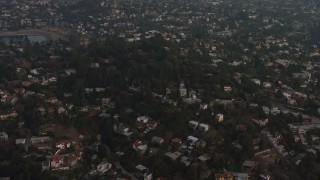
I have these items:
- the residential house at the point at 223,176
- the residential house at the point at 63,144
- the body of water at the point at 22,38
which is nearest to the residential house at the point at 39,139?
the residential house at the point at 63,144

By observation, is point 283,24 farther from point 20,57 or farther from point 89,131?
point 89,131

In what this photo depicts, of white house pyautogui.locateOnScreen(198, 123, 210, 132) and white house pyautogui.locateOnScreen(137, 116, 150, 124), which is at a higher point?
white house pyautogui.locateOnScreen(198, 123, 210, 132)

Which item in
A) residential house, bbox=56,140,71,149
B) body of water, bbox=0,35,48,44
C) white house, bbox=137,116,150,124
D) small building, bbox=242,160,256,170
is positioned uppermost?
white house, bbox=137,116,150,124

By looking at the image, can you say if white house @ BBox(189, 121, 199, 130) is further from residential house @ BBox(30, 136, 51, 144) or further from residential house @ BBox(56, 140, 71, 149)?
residential house @ BBox(30, 136, 51, 144)

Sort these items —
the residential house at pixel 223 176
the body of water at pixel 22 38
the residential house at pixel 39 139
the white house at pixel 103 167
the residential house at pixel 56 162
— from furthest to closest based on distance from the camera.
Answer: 1. the body of water at pixel 22 38
2. the residential house at pixel 39 139
3. the residential house at pixel 56 162
4. the white house at pixel 103 167
5. the residential house at pixel 223 176

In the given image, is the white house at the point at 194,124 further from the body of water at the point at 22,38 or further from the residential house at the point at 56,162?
the body of water at the point at 22,38

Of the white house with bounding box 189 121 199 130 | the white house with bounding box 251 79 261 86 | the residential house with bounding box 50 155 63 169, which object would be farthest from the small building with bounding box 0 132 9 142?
the white house with bounding box 251 79 261 86

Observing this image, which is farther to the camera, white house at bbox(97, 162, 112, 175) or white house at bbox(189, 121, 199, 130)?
white house at bbox(189, 121, 199, 130)

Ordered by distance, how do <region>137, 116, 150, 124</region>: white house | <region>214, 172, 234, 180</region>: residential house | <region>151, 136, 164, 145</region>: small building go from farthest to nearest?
<region>137, 116, 150, 124</region>: white house < <region>151, 136, 164, 145</region>: small building < <region>214, 172, 234, 180</region>: residential house

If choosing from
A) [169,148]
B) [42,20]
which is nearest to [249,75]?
[169,148]

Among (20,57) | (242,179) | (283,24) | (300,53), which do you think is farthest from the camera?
(283,24)

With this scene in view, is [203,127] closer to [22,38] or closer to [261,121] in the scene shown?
[261,121]
